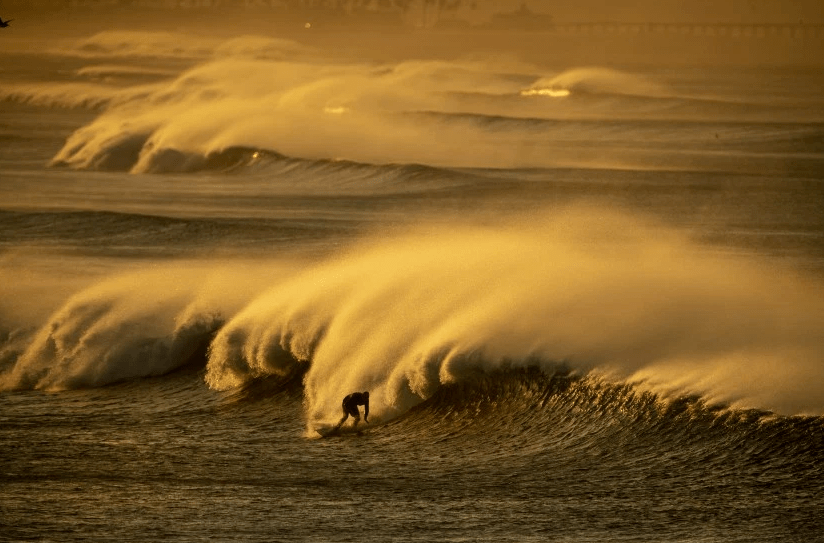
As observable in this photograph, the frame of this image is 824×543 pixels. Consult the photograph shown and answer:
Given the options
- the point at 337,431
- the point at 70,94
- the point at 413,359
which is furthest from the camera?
the point at 70,94

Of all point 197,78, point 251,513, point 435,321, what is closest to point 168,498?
point 251,513

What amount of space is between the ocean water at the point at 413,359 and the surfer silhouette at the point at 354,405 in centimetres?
21

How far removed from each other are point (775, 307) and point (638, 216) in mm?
14913

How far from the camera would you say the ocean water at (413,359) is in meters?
12.8

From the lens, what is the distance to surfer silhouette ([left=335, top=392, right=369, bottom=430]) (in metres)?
15.6

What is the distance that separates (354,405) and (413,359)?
2.37 meters

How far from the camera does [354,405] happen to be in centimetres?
1566

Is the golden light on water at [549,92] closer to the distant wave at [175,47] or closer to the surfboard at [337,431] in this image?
the distant wave at [175,47]

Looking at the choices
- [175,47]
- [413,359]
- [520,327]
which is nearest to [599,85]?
[520,327]

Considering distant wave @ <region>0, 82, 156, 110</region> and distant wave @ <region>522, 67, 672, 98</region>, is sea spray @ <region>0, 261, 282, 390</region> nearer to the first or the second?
distant wave @ <region>0, 82, 156, 110</region>

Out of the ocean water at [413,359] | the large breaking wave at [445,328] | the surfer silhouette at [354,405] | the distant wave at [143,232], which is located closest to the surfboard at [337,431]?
the surfer silhouette at [354,405]

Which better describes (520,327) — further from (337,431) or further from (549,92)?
(549,92)

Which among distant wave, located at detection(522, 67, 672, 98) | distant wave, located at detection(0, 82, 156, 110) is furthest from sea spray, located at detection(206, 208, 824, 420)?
distant wave, located at detection(522, 67, 672, 98)

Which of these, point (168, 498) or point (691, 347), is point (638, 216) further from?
point (168, 498)
